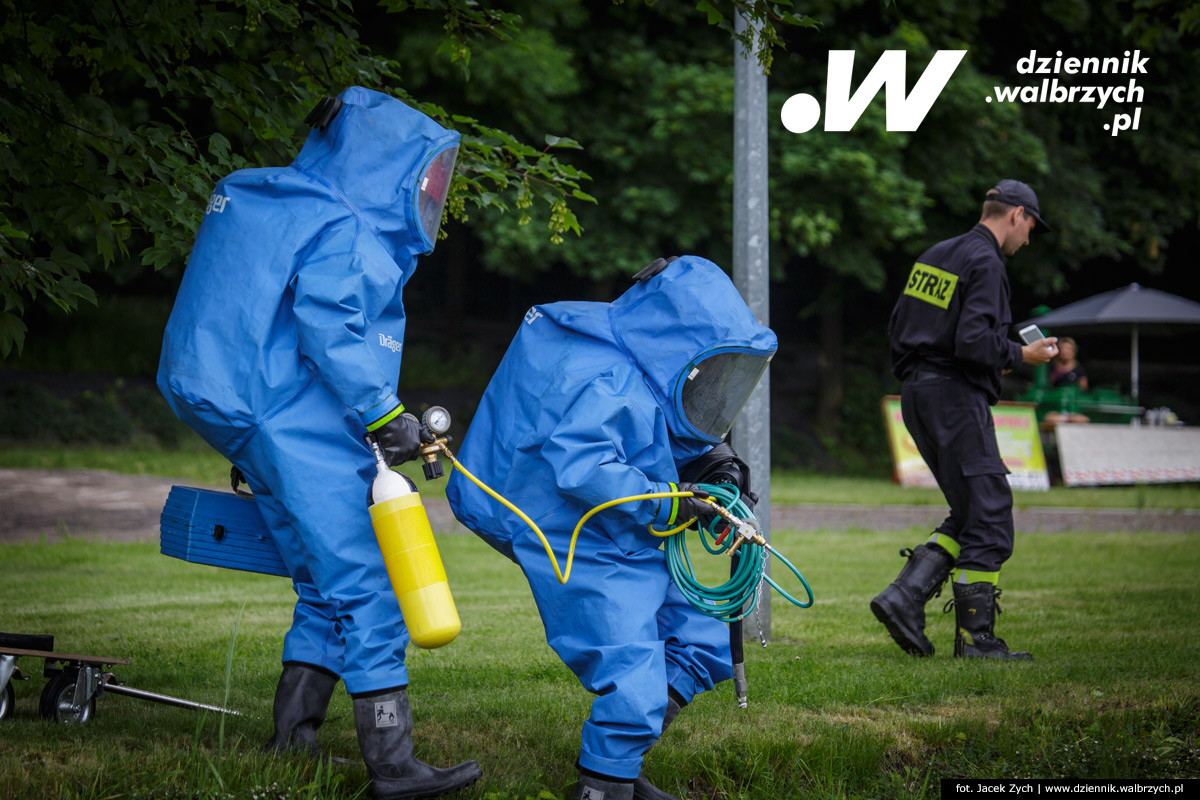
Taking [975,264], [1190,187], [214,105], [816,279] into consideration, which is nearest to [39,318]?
[816,279]

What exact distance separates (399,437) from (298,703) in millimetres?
1005

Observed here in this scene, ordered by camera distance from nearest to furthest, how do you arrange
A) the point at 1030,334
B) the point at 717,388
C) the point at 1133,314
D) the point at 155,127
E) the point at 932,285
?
the point at 717,388
the point at 155,127
the point at 932,285
the point at 1030,334
the point at 1133,314

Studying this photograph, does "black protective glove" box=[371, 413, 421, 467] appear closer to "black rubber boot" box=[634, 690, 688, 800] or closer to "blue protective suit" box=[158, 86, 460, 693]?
"blue protective suit" box=[158, 86, 460, 693]

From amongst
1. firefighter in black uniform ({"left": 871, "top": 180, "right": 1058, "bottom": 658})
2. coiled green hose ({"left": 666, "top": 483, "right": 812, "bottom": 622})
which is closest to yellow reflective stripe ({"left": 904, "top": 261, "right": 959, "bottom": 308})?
firefighter in black uniform ({"left": 871, "top": 180, "right": 1058, "bottom": 658})

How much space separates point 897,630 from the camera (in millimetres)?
5367

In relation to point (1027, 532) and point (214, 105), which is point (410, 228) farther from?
point (1027, 532)

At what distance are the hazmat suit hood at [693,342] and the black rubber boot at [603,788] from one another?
42.2 inches

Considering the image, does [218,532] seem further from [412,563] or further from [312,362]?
[412,563]

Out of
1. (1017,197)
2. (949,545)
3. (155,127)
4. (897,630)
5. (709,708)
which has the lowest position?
(709,708)

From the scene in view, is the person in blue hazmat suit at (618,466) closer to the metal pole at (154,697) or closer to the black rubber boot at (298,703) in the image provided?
the black rubber boot at (298,703)

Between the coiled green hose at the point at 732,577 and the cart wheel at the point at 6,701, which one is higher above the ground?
the coiled green hose at the point at 732,577

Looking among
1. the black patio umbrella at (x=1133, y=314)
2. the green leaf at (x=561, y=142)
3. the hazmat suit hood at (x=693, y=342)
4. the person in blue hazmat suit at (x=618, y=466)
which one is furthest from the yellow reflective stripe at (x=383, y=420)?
the black patio umbrella at (x=1133, y=314)

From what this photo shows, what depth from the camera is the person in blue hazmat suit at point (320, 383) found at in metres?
3.16

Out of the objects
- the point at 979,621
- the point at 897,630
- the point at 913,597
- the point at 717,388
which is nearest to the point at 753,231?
the point at 913,597
